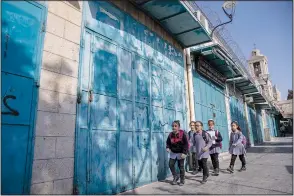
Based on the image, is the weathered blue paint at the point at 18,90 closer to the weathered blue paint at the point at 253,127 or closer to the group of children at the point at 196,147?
the group of children at the point at 196,147

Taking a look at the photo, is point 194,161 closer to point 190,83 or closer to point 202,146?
point 202,146

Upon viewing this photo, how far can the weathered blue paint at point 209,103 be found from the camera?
31.3ft

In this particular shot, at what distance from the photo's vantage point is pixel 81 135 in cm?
410

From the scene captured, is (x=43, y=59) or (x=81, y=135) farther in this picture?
(x=81, y=135)

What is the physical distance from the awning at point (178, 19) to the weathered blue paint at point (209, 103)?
211 cm

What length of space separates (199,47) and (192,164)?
5214 mm

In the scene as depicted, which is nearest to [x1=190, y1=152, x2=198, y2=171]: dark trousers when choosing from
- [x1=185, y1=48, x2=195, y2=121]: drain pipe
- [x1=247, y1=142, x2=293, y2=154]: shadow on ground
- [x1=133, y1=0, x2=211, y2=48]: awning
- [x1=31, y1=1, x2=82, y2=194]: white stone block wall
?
[x1=185, y1=48, x2=195, y2=121]: drain pipe

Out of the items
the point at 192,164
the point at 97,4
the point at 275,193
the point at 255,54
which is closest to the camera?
the point at 275,193

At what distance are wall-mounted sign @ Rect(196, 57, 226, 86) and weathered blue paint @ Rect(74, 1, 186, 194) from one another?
3652 mm

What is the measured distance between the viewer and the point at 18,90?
126 inches

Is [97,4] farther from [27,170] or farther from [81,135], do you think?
[27,170]

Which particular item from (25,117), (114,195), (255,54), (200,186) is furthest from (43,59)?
(255,54)

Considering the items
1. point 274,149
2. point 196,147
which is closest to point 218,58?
point 196,147

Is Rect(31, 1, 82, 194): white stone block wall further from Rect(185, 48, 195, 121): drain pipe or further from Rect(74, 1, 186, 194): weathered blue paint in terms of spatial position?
Rect(185, 48, 195, 121): drain pipe
